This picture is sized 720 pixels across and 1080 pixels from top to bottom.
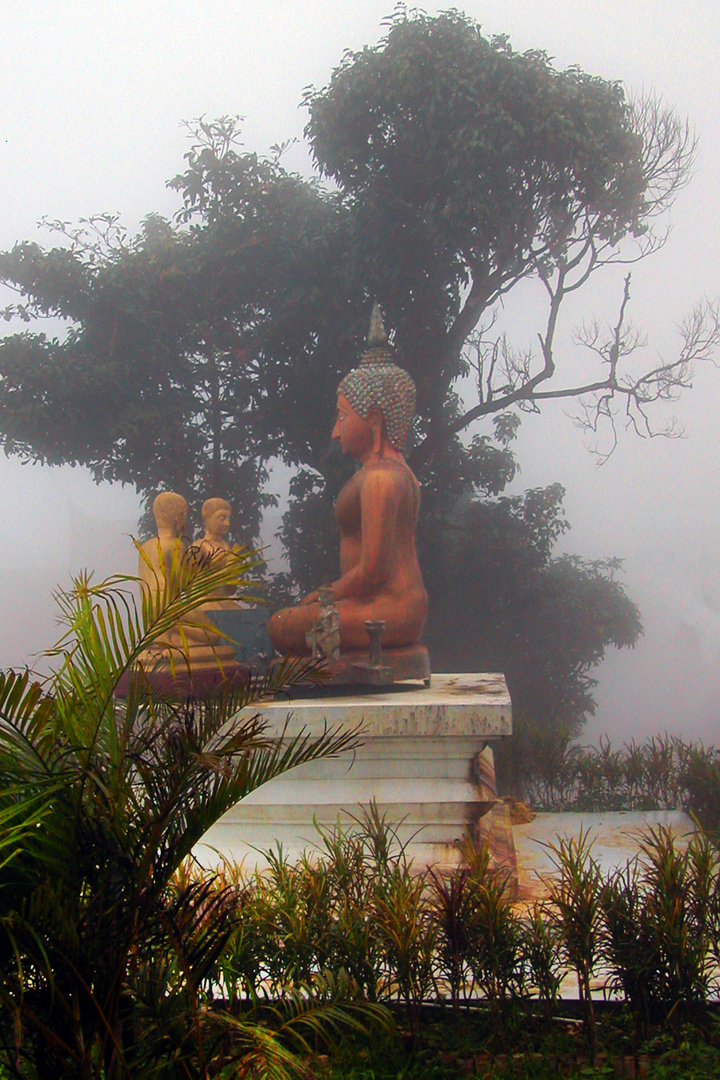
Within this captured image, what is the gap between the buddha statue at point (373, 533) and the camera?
4.23 m

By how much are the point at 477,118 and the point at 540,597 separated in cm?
298

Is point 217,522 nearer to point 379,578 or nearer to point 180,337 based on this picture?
point 379,578

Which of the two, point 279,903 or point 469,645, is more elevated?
point 469,645

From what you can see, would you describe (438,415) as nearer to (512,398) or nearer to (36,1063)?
(512,398)

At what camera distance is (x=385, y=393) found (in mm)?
4473

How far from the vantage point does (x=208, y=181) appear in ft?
21.2

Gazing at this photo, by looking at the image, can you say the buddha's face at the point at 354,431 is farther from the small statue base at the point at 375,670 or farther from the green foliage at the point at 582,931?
the green foliage at the point at 582,931

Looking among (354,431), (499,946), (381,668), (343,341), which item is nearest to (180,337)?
(343,341)

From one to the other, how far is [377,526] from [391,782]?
1.06 meters

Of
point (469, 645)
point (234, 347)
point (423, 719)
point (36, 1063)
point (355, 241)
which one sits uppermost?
point (355, 241)

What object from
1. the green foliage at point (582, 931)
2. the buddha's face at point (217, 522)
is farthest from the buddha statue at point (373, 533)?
the green foliage at point (582, 931)

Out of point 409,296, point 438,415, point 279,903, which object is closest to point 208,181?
point 409,296

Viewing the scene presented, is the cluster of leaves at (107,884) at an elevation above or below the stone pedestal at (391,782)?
below

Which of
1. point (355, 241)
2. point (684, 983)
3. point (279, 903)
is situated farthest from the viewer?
point (355, 241)
